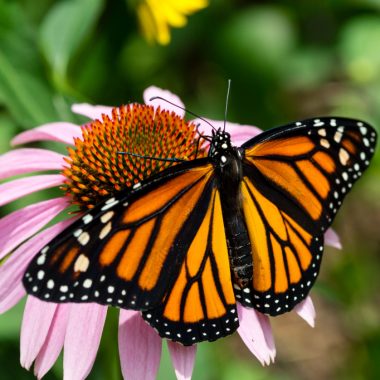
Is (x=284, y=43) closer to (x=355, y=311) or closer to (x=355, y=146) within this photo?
(x=355, y=311)

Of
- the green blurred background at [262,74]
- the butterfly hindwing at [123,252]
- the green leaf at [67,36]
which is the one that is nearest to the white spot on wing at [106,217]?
the butterfly hindwing at [123,252]

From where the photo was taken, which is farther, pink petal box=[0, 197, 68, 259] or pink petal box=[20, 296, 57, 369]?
pink petal box=[0, 197, 68, 259]

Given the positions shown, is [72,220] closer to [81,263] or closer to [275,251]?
[81,263]

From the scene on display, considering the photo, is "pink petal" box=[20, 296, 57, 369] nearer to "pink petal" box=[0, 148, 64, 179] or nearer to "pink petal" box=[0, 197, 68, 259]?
"pink petal" box=[0, 197, 68, 259]

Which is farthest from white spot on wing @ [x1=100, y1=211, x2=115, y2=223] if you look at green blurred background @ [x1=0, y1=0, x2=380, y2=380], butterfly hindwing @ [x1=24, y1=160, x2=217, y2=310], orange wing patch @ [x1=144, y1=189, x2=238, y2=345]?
green blurred background @ [x1=0, y1=0, x2=380, y2=380]

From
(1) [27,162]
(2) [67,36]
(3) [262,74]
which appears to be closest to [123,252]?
(1) [27,162]

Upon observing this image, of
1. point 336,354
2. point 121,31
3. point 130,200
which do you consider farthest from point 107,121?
point 336,354
